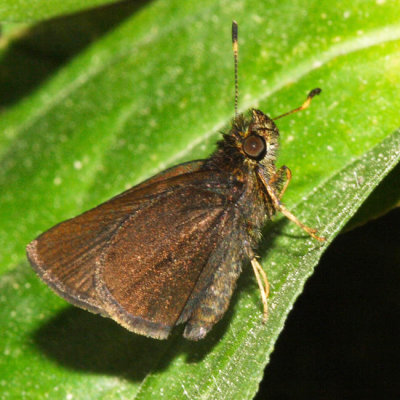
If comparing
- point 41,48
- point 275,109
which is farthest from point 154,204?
point 41,48

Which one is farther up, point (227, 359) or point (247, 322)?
point (247, 322)

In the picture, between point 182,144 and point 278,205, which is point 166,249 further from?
point 182,144

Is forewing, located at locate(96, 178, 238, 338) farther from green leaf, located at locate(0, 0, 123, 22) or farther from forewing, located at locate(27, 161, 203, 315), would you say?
green leaf, located at locate(0, 0, 123, 22)

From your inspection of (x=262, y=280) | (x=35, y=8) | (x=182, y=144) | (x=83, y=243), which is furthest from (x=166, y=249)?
(x=35, y=8)

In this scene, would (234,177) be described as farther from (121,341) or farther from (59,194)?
(59,194)

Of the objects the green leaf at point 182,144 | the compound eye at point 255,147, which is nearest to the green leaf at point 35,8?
the green leaf at point 182,144

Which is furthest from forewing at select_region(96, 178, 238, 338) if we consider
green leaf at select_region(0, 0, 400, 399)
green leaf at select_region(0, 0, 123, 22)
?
green leaf at select_region(0, 0, 123, 22)
